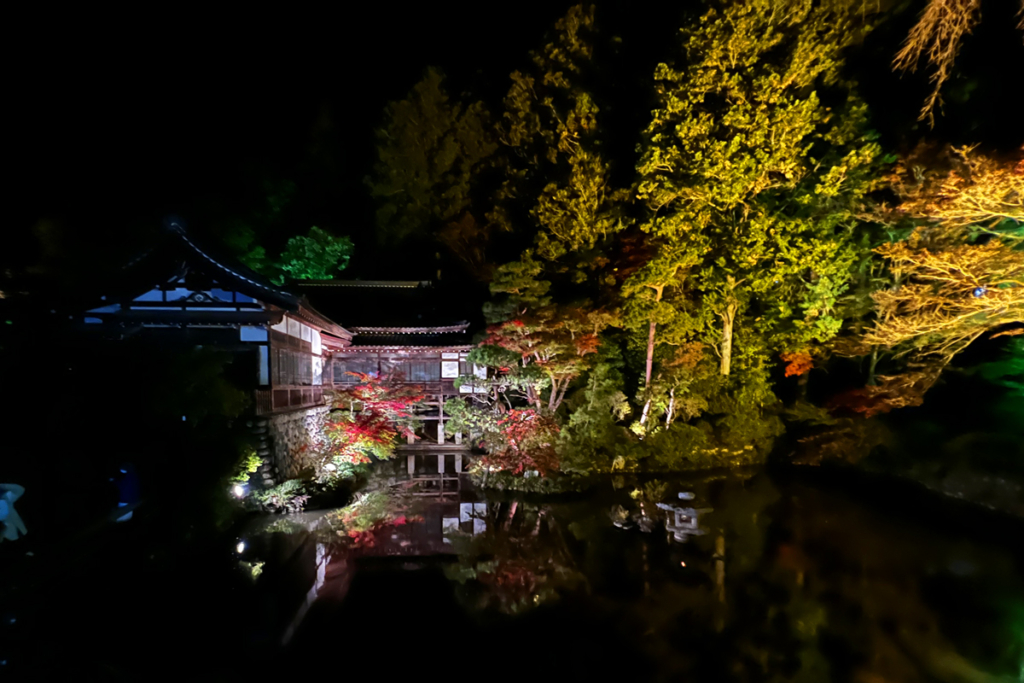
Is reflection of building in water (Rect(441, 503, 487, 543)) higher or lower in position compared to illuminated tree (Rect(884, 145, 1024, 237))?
lower

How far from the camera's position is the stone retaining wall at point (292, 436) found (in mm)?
10984

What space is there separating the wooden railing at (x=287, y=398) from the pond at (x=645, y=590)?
95.8 inches

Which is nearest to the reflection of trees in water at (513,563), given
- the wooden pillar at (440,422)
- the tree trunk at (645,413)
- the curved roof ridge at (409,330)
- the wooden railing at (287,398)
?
the wooden railing at (287,398)

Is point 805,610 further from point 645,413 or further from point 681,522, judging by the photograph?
point 645,413

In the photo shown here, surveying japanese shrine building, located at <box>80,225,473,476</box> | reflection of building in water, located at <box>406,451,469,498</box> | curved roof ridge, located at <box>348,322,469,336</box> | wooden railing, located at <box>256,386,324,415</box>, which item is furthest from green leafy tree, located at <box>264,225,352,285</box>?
reflection of building in water, located at <box>406,451,469,498</box>

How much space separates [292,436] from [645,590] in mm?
9086

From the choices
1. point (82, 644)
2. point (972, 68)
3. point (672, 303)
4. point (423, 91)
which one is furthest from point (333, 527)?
point (423, 91)

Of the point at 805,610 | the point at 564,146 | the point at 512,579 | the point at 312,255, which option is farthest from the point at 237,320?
the point at 312,255

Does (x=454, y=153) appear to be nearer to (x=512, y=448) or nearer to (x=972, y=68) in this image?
(x=512, y=448)

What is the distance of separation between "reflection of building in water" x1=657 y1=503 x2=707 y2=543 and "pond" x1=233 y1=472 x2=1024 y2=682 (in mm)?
58

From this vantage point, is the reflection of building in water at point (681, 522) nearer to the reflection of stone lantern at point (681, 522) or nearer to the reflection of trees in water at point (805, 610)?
the reflection of stone lantern at point (681, 522)

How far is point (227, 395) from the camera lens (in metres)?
8.72

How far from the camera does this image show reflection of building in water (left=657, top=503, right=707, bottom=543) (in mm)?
9125

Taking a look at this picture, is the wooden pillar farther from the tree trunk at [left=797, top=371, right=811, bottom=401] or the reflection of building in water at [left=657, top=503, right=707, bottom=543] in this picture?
the tree trunk at [left=797, top=371, right=811, bottom=401]
